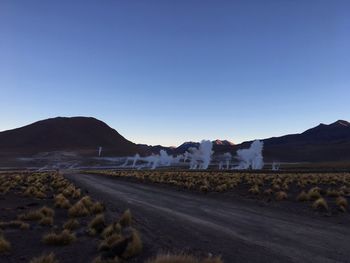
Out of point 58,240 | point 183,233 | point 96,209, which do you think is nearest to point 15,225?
point 58,240

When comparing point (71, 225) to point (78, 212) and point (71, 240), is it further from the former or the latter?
point (78, 212)

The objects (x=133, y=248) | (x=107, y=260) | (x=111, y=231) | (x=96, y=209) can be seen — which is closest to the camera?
(x=107, y=260)

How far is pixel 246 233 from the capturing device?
1379 centimetres

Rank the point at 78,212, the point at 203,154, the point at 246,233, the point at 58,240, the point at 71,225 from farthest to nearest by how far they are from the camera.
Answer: the point at 203,154 < the point at 78,212 < the point at 71,225 < the point at 246,233 < the point at 58,240

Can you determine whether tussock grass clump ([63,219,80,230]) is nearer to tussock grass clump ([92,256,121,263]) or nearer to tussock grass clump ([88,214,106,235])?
tussock grass clump ([88,214,106,235])

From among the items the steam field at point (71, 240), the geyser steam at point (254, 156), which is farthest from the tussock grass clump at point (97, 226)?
the geyser steam at point (254, 156)

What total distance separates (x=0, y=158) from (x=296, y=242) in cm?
18861

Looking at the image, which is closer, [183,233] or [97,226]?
[183,233]

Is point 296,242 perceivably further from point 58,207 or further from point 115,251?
point 58,207

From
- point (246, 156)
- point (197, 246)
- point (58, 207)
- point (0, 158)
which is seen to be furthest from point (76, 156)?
point (197, 246)

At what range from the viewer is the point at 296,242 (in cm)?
1224

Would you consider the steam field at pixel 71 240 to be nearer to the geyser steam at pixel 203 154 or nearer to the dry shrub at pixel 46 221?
the dry shrub at pixel 46 221

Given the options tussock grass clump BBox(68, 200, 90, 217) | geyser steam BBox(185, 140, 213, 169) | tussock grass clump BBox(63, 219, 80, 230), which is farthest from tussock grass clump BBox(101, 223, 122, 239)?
geyser steam BBox(185, 140, 213, 169)

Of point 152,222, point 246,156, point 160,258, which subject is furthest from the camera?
point 246,156
